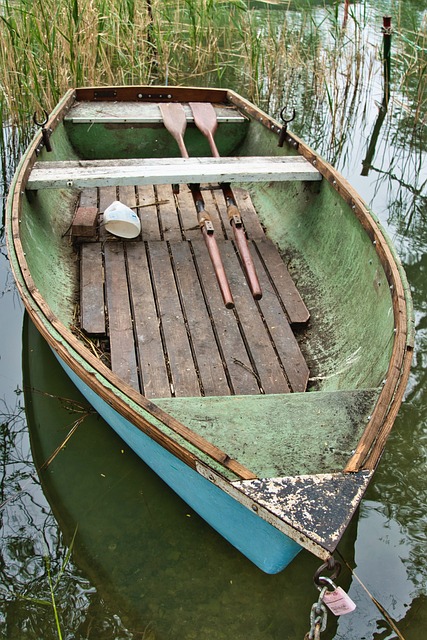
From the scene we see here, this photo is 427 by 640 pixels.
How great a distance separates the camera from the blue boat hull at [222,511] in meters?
1.81

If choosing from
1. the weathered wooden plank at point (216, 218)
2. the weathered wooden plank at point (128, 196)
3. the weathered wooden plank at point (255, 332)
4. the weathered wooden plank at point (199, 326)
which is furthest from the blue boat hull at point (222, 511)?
the weathered wooden plank at point (128, 196)

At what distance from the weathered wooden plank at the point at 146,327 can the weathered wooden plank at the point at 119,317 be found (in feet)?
0.11

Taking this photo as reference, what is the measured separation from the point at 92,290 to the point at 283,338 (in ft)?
3.31

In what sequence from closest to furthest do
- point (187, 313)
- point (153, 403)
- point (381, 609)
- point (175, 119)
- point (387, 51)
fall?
point (153, 403) → point (381, 609) → point (187, 313) → point (175, 119) → point (387, 51)

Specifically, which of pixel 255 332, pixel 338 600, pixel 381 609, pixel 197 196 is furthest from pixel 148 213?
pixel 338 600

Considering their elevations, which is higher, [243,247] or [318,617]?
[243,247]

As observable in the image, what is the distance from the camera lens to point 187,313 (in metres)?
3.04

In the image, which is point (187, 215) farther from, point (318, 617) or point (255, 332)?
point (318, 617)

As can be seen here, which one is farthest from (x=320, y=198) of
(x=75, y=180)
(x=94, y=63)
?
(x=94, y=63)

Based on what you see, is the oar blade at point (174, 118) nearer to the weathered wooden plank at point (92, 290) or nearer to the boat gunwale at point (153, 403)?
the weathered wooden plank at point (92, 290)

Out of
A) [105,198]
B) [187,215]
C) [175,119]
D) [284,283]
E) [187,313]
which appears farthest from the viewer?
[175,119]

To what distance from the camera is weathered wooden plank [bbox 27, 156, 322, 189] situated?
3.20m

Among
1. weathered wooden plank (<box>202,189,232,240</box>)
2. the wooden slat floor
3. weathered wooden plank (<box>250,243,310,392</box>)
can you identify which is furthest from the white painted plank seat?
weathered wooden plank (<box>250,243,310,392</box>)

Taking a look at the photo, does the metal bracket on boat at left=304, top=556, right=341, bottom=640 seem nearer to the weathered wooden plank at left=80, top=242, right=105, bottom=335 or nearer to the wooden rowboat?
the wooden rowboat
